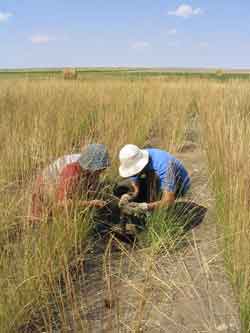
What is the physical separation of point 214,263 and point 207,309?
37cm

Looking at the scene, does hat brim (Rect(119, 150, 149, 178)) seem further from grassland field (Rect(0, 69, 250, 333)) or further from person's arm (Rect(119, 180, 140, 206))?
grassland field (Rect(0, 69, 250, 333))

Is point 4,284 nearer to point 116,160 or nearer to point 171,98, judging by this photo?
point 116,160

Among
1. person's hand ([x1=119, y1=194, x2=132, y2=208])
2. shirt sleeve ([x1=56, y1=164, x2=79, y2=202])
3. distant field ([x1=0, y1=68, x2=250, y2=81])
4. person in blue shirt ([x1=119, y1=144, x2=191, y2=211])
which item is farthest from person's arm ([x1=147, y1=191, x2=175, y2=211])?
distant field ([x1=0, y1=68, x2=250, y2=81])

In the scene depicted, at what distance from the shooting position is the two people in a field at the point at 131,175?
2.07m

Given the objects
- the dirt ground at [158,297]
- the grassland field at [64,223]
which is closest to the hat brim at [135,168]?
the grassland field at [64,223]

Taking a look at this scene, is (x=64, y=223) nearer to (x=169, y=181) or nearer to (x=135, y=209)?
(x=135, y=209)

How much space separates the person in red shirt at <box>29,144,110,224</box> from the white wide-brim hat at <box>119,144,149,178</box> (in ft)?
0.46

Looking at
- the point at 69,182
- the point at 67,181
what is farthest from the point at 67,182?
the point at 69,182

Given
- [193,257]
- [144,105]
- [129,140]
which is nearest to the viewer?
[193,257]

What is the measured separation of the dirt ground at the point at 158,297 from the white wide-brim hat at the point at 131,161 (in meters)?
0.57

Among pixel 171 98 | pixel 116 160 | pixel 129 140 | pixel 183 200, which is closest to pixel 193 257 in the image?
pixel 183 200

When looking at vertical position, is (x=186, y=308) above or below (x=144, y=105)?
below

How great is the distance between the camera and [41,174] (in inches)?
72.6

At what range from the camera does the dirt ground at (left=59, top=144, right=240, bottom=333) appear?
1.41 m
